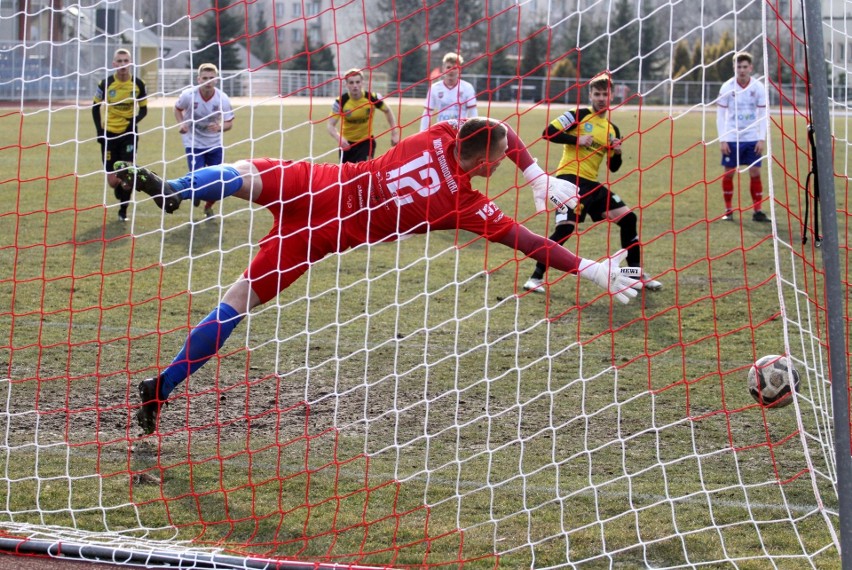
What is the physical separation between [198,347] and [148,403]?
13.8 inches

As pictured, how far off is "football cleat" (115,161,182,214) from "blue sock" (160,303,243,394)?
572 mm

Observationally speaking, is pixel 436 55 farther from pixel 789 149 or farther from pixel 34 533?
pixel 34 533

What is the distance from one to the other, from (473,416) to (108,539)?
2.08 metres

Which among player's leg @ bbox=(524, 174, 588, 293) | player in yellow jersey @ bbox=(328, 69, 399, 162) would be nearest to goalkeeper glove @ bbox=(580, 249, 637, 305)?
player's leg @ bbox=(524, 174, 588, 293)

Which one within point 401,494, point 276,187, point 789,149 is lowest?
point 789,149

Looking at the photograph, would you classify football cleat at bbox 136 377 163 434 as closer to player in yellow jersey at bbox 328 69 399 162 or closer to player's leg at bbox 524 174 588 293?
player's leg at bbox 524 174 588 293

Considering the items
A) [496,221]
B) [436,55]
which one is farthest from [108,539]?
[436,55]

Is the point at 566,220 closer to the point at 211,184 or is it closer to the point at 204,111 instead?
the point at 211,184

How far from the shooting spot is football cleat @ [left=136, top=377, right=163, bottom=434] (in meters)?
4.88

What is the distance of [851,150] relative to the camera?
61.8 feet

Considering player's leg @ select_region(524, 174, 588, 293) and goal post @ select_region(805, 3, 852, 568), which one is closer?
goal post @ select_region(805, 3, 852, 568)

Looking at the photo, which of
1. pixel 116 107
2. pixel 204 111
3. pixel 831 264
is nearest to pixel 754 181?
pixel 204 111

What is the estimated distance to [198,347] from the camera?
495cm

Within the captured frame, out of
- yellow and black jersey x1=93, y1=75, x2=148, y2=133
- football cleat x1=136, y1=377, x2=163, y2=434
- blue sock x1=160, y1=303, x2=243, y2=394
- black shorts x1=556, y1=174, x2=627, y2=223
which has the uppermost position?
blue sock x1=160, y1=303, x2=243, y2=394
